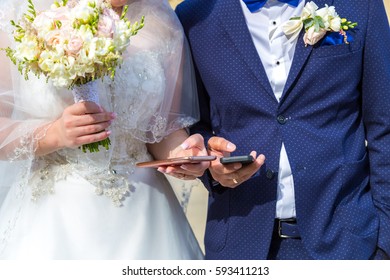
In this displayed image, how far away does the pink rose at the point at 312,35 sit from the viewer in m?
3.50

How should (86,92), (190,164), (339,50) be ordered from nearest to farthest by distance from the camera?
(86,92)
(190,164)
(339,50)

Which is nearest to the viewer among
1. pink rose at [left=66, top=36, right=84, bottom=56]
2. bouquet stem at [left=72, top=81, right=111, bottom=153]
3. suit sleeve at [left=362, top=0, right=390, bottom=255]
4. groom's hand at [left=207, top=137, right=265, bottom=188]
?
pink rose at [left=66, top=36, right=84, bottom=56]

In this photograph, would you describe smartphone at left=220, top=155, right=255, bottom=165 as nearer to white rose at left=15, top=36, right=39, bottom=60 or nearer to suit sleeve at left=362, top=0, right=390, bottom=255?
suit sleeve at left=362, top=0, right=390, bottom=255

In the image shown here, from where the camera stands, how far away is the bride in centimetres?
344

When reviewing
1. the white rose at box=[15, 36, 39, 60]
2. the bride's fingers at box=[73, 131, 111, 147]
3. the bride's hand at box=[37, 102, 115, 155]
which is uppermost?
the white rose at box=[15, 36, 39, 60]

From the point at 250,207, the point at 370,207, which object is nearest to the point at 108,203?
the point at 250,207

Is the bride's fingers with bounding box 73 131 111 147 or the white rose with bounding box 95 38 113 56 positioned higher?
the white rose with bounding box 95 38 113 56

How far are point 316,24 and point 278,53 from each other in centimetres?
22

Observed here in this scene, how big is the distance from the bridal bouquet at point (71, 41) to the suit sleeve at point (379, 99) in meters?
1.11

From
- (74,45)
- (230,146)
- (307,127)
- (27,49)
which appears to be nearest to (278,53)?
(307,127)

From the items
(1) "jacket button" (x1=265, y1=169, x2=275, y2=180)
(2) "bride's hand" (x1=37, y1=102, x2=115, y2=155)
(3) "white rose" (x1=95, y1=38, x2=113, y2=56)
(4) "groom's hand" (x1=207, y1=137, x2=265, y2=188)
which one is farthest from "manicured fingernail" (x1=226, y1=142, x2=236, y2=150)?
(3) "white rose" (x1=95, y1=38, x2=113, y2=56)

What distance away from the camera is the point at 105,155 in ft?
11.7

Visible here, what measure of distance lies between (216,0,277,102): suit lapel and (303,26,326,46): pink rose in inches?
9.0

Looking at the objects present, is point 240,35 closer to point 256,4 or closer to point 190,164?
point 256,4
